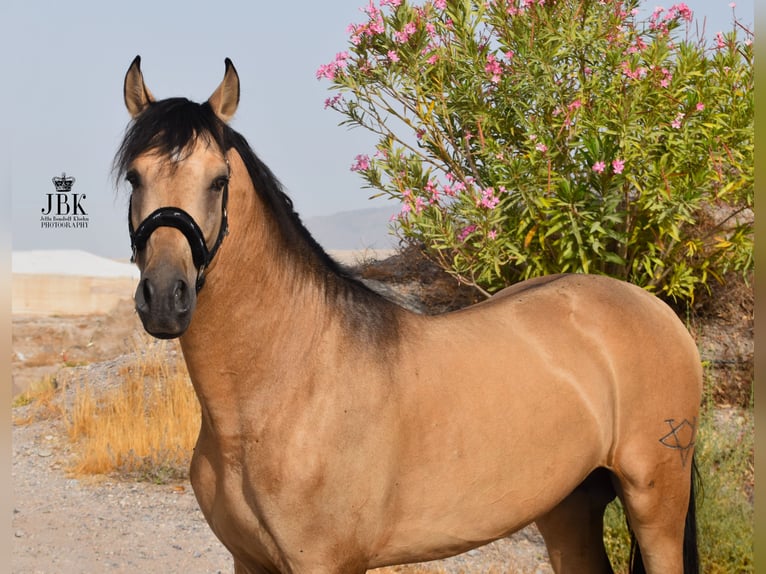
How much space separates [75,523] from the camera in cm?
588

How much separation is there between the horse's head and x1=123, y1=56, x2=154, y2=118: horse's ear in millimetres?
125

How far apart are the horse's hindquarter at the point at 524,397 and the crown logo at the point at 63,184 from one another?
15.6ft

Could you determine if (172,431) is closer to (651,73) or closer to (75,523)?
(75,523)

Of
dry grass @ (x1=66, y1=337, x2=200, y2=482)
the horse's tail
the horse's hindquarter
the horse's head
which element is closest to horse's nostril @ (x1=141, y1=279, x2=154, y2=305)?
the horse's head

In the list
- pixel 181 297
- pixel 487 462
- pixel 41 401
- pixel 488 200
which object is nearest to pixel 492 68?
pixel 488 200

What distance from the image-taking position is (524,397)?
310 cm

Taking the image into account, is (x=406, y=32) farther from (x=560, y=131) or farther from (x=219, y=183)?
(x=219, y=183)

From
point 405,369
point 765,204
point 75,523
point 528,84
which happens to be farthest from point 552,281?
point 75,523

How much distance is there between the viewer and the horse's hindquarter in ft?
9.45

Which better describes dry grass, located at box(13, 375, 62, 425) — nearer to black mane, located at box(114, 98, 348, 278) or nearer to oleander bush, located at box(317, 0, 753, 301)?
oleander bush, located at box(317, 0, 753, 301)

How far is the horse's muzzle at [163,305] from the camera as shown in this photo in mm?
2275

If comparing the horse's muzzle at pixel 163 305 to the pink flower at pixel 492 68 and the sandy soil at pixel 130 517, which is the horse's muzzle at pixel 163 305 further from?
the pink flower at pixel 492 68

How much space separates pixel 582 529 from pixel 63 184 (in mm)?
5264

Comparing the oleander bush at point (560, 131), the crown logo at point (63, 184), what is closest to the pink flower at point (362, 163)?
the oleander bush at point (560, 131)
